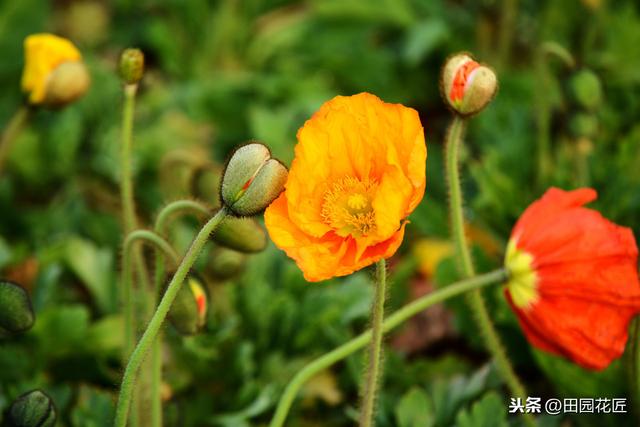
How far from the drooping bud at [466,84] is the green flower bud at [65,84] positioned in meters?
0.67

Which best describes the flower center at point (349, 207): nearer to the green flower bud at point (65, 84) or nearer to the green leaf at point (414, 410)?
the green leaf at point (414, 410)

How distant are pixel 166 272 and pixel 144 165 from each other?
1.09m

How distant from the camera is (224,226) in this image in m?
1.17

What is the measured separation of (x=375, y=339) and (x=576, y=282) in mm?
262

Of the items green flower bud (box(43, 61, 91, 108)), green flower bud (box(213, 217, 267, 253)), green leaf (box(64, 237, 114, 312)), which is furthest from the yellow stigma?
green leaf (box(64, 237, 114, 312))

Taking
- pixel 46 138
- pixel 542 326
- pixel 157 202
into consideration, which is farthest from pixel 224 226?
pixel 46 138

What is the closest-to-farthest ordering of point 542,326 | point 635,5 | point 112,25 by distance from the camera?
point 542,326
point 635,5
point 112,25

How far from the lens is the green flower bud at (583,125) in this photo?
1703 millimetres

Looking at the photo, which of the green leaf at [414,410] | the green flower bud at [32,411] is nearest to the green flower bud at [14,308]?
the green flower bud at [32,411]

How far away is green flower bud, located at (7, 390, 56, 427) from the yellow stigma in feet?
1.97

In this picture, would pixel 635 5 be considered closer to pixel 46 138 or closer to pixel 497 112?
pixel 497 112

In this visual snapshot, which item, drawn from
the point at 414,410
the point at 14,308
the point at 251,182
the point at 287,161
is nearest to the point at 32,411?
the point at 14,308

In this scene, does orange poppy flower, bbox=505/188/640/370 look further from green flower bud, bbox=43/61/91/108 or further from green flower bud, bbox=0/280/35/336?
green flower bud, bbox=43/61/91/108

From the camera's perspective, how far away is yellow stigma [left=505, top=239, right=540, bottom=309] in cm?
116
